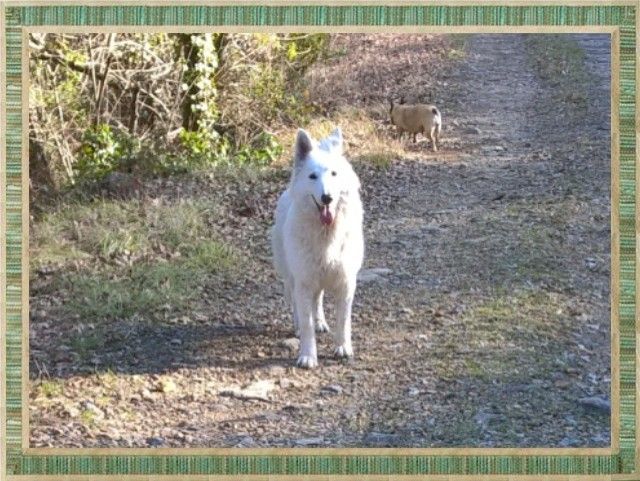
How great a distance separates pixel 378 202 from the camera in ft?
14.7

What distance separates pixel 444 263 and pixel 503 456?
82 centimetres

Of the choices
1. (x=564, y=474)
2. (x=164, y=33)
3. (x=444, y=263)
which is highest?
(x=164, y=33)

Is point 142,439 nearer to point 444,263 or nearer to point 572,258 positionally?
point 444,263

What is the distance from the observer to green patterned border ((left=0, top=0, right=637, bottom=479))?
3.94m

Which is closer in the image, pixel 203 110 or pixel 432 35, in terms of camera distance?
pixel 432 35

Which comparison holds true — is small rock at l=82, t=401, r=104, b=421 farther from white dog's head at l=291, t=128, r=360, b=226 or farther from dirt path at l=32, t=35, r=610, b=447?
white dog's head at l=291, t=128, r=360, b=226

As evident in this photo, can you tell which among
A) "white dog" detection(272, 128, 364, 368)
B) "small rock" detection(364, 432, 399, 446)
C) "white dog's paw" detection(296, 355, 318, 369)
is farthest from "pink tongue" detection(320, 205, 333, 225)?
"small rock" detection(364, 432, 399, 446)

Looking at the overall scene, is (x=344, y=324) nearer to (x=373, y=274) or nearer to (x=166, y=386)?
(x=373, y=274)

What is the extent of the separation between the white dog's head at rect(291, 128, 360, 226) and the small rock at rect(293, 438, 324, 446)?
76 centimetres

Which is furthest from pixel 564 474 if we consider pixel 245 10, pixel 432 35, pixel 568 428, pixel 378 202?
pixel 245 10

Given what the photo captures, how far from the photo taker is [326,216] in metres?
4.20

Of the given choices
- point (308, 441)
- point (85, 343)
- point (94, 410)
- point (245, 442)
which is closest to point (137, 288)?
point (85, 343)

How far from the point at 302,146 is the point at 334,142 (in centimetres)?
11

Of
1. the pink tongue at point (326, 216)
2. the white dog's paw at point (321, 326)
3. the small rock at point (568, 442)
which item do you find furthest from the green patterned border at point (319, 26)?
the white dog's paw at point (321, 326)
